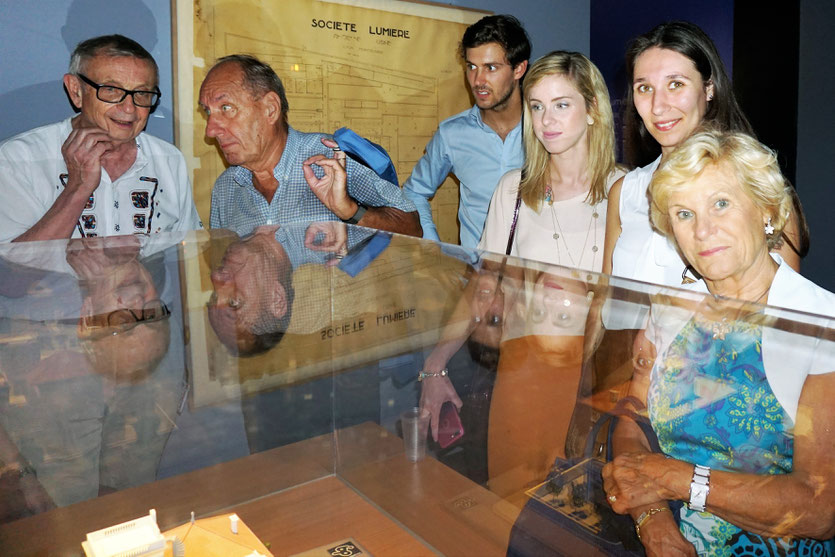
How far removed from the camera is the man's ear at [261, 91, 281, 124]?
238 cm

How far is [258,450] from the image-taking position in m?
1.44

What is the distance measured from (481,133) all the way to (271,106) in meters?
0.90

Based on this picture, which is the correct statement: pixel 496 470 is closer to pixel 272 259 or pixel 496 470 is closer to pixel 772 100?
pixel 272 259

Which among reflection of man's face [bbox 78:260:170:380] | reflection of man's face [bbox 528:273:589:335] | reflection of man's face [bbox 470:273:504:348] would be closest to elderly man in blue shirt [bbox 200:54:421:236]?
reflection of man's face [bbox 78:260:170:380]

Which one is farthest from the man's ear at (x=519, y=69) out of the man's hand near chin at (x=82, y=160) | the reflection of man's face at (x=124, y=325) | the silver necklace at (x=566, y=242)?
the reflection of man's face at (x=124, y=325)

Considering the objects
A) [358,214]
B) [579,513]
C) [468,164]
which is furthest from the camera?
[468,164]

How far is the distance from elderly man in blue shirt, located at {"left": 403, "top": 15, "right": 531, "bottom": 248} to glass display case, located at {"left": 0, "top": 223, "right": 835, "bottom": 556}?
1.37 metres

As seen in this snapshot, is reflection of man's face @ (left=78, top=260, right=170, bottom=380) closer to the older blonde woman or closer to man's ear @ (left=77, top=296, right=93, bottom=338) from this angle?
man's ear @ (left=77, top=296, right=93, bottom=338)

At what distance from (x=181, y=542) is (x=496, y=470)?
1.72 ft

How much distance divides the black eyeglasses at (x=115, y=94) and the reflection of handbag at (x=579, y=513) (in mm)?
1872

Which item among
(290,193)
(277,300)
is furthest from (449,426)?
(290,193)

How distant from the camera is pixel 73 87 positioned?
2133 mm

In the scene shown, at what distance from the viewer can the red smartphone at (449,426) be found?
1167 mm

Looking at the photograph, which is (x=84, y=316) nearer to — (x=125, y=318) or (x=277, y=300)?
(x=125, y=318)
